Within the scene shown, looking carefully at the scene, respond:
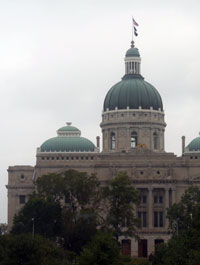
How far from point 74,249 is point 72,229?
10.3 ft

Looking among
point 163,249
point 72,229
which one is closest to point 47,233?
point 72,229

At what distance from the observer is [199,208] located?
523 ft

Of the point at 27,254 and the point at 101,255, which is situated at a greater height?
the point at 27,254

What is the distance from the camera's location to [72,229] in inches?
7815

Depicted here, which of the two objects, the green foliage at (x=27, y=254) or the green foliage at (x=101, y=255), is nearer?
the green foliage at (x=101, y=255)

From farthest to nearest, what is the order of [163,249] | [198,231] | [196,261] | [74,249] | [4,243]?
[74,249] → [163,249] → [4,243] → [198,231] → [196,261]

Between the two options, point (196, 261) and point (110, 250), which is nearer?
point (196, 261)

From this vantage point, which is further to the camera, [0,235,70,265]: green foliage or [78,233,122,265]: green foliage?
[0,235,70,265]: green foliage

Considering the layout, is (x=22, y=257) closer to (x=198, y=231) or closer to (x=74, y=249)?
(x=198, y=231)

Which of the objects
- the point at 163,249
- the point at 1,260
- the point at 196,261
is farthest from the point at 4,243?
the point at 196,261

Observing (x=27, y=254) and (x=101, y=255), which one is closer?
(x=101, y=255)

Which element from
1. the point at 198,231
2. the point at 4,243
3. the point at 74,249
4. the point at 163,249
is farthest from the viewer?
the point at 74,249

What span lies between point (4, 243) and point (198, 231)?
28050mm

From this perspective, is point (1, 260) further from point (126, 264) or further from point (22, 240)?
point (126, 264)
